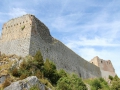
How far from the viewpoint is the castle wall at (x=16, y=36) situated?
25.5 m

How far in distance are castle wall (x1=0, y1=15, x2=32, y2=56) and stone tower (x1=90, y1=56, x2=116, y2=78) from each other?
109 ft

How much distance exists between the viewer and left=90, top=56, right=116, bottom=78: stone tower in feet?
182

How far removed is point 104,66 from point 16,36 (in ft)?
118

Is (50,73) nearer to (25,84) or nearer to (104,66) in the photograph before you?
(25,84)

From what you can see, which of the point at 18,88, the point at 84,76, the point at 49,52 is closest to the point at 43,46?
the point at 49,52

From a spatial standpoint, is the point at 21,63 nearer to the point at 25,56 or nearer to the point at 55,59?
the point at 25,56

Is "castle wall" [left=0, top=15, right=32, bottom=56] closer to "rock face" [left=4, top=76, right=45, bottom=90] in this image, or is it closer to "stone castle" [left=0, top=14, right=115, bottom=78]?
"stone castle" [left=0, top=14, right=115, bottom=78]

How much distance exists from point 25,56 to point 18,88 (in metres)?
7.54

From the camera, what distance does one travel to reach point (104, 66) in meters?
56.9

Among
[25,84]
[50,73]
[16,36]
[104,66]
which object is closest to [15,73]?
[25,84]

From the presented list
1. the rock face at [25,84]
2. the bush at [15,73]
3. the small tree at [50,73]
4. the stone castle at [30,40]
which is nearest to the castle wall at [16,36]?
the stone castle at [30,40]

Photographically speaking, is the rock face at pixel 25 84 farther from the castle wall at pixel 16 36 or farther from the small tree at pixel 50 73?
the castle wall at pixel 16 36

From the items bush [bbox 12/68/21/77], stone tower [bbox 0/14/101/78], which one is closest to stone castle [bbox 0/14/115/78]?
stone tower [bbox 0/14/101/78]

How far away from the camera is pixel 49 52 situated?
29984mm
